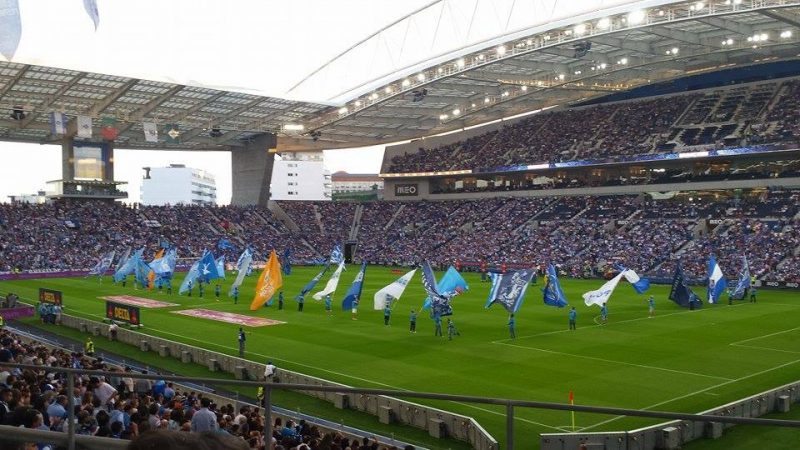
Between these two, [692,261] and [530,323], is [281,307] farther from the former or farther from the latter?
[692,261]

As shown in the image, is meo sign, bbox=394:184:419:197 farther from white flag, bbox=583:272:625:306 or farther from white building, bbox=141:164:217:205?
white building, bbox=141:164:217:205

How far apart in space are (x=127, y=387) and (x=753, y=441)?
15.2 metres

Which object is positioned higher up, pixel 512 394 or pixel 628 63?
pixel 628 63

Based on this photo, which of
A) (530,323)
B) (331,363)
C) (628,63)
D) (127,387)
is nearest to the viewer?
(127,387)

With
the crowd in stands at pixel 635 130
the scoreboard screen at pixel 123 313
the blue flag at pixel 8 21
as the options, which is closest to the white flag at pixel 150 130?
the scoreboard screen at pixel 123 313

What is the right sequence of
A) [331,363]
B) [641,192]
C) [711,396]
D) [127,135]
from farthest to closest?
[127,135] < [641,192] < [331,363] < [711,396]

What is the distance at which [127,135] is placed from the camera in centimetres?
8444

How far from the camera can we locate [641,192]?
78250 mm

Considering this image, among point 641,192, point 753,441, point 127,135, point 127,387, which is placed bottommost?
point 753,441

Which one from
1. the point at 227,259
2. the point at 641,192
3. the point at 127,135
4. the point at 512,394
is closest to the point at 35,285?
the point at 227,259

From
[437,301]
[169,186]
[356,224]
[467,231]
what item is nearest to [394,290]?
[437,301]

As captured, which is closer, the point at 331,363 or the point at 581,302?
the point at 331,363

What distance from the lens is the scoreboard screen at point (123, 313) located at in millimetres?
36844

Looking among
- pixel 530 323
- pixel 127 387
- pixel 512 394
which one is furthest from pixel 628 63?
pixel 127 387
